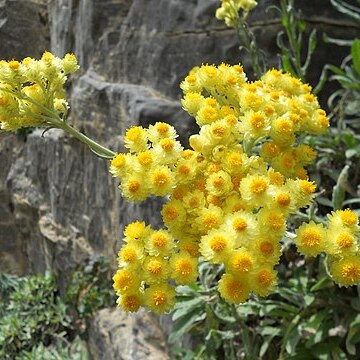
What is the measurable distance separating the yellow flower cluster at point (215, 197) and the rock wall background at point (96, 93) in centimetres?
112

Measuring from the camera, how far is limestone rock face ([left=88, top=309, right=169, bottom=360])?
7.37 ft

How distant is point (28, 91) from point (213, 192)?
0.36 meters

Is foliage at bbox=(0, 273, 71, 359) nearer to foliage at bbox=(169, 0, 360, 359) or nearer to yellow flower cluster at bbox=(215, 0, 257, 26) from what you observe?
foliage at bbox=(169, 0, 360, 359)

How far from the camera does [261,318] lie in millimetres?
2006

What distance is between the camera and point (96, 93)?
2654mm

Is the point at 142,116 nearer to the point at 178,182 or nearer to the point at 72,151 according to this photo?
the point at 72,151

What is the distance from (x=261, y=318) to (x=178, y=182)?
1261 millimetres

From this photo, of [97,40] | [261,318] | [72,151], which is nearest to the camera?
[261,318]

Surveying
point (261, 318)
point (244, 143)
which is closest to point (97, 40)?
point (261, 318)

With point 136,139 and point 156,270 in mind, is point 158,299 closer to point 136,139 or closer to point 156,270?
point 156,270

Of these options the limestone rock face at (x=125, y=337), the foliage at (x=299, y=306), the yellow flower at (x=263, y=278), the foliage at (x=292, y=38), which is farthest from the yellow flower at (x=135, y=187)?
the limestone rock face at (x=125, y=337)

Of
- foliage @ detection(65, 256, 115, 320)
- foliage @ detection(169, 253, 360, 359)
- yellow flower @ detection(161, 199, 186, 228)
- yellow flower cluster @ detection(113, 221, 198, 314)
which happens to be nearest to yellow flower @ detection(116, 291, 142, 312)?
yellow flower cluster @ detection(113, 221, 198, 314)

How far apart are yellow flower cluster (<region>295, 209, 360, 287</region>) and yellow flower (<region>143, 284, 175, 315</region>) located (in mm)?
212

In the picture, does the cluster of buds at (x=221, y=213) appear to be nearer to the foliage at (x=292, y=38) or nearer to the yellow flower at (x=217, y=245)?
the yellow flower at (x=217, y=245)
